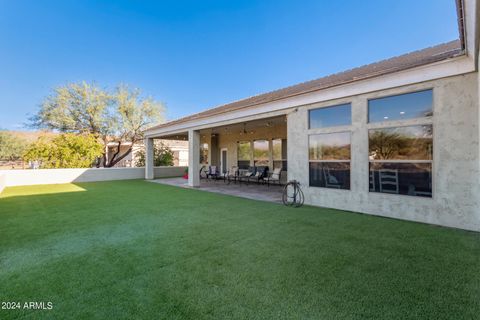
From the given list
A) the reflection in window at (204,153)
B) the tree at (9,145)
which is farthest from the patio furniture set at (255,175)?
the tree at (9,145)

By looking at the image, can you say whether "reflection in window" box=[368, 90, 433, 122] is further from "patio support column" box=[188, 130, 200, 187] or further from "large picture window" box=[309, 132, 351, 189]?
"patio support column" box=[188, 130, 200, 187]

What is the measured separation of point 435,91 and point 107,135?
Answer: 20.3 m

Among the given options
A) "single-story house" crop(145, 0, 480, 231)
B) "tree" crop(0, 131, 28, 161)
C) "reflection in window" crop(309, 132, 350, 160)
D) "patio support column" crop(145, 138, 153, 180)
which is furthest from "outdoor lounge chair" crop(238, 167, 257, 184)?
"tree" crop(0, 131, 28, 161)

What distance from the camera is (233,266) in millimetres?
2883

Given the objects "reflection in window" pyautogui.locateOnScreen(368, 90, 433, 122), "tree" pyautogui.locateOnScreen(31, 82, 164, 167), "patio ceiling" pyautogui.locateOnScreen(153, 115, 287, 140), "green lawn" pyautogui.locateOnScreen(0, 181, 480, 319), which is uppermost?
"tree" pyautogui.locateOnScreen(31, 82, 164, 167)

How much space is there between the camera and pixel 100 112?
1764cm

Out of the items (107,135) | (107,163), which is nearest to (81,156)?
(107,135)

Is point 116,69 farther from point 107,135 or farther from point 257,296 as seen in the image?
point 257,296

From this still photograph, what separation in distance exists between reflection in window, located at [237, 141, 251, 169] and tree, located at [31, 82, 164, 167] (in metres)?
9.27

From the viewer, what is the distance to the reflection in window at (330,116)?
586cm

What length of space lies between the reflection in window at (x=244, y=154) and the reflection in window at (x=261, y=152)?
0.53 metres

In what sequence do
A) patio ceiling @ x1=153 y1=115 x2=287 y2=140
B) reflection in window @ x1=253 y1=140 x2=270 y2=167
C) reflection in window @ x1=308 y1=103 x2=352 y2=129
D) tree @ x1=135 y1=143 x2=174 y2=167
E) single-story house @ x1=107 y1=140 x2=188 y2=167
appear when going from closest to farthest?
reflection in window @ x1=308 y1=103 x2=352 y2=129, patio ceiling @ x1=153 y1=115 x2=287 y2=140, reflection in window @ x1=253 y1=140 x2=270 y2=167, tree @ x1=135 y1=143 x2=174 y2=167, single-story house @ x1=107 y1=140 x2=188 y2=167

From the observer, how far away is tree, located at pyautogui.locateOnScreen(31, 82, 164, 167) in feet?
55.2

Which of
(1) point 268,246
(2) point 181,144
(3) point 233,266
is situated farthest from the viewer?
(2) point 181,144
